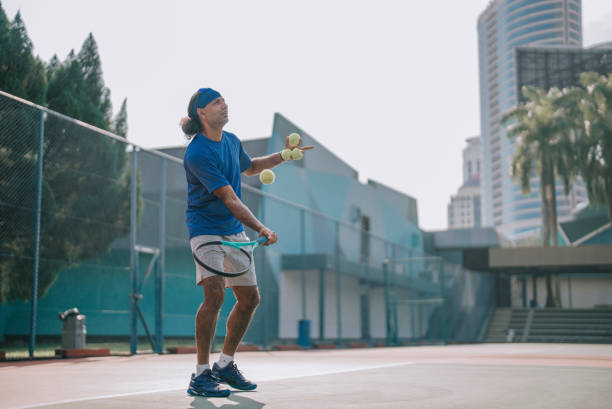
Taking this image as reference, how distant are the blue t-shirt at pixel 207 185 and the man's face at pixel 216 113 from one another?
0.34ft

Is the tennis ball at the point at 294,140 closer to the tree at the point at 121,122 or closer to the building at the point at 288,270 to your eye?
the building at the point at 288,270

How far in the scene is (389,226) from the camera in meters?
38.6

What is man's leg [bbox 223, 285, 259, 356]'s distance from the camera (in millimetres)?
4121

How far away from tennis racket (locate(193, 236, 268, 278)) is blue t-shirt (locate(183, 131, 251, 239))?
90 mm

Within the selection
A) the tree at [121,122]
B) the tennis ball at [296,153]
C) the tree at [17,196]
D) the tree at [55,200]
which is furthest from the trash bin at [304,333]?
the tennis ball at [296,153]

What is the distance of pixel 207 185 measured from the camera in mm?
3938

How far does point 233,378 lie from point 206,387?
0.98ft

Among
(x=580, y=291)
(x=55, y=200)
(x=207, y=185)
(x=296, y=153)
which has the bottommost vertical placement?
(x=580, y=291)

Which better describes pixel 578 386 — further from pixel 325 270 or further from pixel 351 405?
pixel 325 270

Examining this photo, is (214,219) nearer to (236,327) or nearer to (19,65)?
(236,327)

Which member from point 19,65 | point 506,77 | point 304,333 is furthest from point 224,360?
point 506,77

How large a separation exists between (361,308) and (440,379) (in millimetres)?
23111

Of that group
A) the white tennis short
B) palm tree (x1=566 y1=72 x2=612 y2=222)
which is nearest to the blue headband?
the white tennis short

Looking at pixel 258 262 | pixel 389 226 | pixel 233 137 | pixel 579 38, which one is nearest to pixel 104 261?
pixel 258 262
